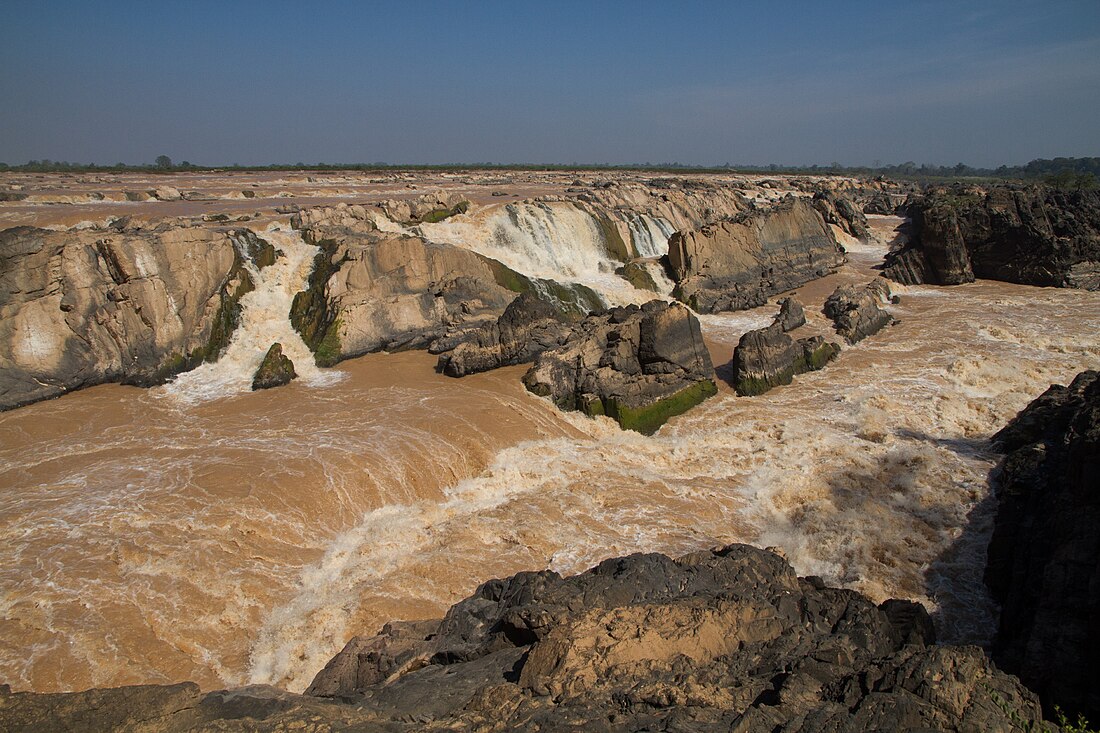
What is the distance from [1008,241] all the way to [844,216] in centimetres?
1179

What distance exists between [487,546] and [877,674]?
725cm

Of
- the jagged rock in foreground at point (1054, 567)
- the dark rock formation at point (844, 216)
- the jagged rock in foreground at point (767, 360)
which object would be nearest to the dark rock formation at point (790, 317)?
the jagged rock in foreground at point (767, 360)

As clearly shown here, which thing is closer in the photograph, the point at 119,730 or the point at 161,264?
the point at 119,730

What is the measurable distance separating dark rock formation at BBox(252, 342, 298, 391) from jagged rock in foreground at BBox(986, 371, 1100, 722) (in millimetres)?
16730

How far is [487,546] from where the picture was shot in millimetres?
11508

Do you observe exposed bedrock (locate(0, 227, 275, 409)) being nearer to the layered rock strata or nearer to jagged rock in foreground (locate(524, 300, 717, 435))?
the layered rock strata

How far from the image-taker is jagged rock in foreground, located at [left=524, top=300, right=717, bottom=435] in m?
16.3

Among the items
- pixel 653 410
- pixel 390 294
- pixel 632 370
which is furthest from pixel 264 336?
pixel 653 410

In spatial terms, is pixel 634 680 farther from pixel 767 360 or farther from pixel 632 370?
pixel 767 360

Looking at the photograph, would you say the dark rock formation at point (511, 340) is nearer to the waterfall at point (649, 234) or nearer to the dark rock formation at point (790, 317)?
the dark rock formation at point (790, 317)

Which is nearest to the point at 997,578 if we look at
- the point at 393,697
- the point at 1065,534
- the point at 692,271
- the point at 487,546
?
the point at 1065,534

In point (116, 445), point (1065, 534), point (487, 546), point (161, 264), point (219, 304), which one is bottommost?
point (487, 546)

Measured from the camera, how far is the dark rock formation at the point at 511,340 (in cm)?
1811

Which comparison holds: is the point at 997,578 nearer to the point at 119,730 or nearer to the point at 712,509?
the point at 712,509
